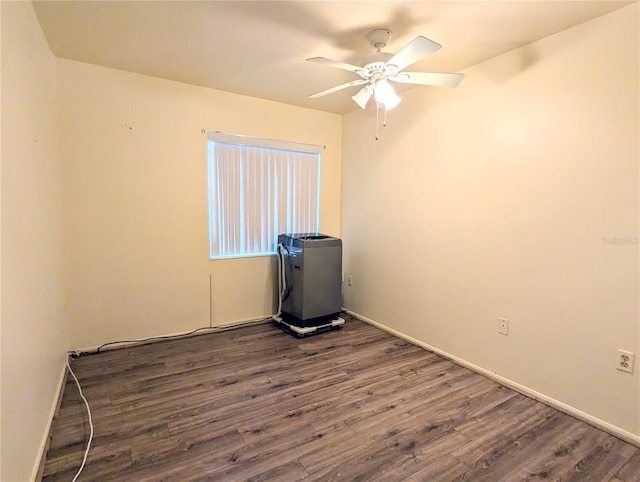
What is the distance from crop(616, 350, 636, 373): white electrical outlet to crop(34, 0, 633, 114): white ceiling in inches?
A: 72.6

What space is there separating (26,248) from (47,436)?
3.31 feet

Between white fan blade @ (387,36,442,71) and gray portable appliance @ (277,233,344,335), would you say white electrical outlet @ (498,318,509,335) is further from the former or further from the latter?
white fan blade @ (387,36,442,71)

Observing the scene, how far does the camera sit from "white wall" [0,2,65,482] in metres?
1.30

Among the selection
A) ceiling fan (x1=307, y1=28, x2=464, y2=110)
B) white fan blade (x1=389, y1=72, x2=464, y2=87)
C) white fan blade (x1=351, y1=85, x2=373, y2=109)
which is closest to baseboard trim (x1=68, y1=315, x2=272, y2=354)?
white fan blade (x1=351, y1=85, x2=373, y2=109)

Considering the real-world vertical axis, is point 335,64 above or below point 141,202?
above

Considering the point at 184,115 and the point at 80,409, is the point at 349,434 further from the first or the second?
the point at 184,115

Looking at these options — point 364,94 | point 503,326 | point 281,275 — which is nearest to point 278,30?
point 364,94

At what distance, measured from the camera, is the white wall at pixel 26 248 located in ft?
4.26

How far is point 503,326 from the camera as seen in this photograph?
2457 millimetres

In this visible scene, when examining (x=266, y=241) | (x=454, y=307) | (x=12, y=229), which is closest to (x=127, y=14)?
(x=12, y=229)

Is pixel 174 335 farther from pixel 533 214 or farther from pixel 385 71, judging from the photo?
pixel 533 214

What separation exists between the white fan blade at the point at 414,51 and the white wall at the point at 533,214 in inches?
37.5

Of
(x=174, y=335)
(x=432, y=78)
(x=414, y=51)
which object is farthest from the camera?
(x=174, y=335)

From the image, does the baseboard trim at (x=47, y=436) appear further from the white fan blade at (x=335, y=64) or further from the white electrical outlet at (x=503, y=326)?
the white electrical outlet at (x=503, y=326)
